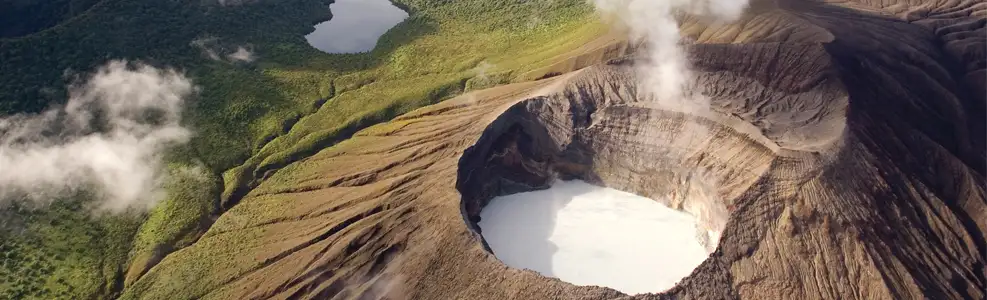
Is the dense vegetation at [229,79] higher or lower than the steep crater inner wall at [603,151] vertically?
higher

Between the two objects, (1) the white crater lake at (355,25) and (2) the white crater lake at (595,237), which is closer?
(2) the white crater lake at (595,237)

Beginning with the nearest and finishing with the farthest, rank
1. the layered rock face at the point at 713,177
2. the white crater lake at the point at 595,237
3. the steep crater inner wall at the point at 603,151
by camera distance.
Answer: the layered rock face at the point at 713,177 → the white crater lake at the point at 595,237 → the steep crater inner wall at the point at 603,151

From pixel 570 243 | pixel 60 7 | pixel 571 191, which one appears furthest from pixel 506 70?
pixel 60 7

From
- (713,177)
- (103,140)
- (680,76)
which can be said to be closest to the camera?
(713,177)

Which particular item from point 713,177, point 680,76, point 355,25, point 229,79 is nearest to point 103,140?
point 229,79

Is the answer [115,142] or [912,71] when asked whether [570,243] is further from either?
[115,142]

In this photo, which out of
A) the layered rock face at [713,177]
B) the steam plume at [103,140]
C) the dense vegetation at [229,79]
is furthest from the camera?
the steam plume at [103,140]

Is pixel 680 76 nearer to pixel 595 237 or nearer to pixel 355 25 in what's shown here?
pixel 595 237

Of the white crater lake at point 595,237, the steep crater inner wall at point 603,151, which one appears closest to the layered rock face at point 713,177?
the steep crater inner wall at point 603,151

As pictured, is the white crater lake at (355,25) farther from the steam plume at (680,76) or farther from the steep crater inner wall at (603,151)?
the steep crater inner wall at (603,151)
